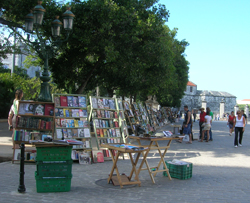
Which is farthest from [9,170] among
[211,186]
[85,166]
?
[211,186]

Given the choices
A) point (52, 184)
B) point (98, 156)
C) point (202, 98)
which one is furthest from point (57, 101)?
point (202, 98)

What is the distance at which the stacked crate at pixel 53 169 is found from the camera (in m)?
5.63

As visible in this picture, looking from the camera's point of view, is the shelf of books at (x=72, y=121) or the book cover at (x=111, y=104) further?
the book cover at (x=111, y=104)

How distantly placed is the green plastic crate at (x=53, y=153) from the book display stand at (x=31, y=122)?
3.03 metres

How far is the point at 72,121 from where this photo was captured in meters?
9.66

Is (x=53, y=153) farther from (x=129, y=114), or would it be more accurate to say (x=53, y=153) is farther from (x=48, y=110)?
(x=129, y=114)

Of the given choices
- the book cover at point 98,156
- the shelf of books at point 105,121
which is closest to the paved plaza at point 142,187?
the book cover at point 98,156

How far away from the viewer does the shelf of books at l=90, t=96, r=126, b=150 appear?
1048 centimetres

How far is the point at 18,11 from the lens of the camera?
14.0 m

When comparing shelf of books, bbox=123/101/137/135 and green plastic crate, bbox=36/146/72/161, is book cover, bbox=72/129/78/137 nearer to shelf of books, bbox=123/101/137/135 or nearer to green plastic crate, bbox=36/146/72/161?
green plastic crate, bbox=36/146/72/161

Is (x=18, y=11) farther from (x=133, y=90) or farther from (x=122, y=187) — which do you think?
(x=122, y=187)

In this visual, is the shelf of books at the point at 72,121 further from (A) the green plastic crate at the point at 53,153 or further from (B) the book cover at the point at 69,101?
(A) the green plastic crate at the point at 53,153

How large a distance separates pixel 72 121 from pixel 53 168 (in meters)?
3.98

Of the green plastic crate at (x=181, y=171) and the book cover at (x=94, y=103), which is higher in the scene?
the book cover at (x=94, y=103)
